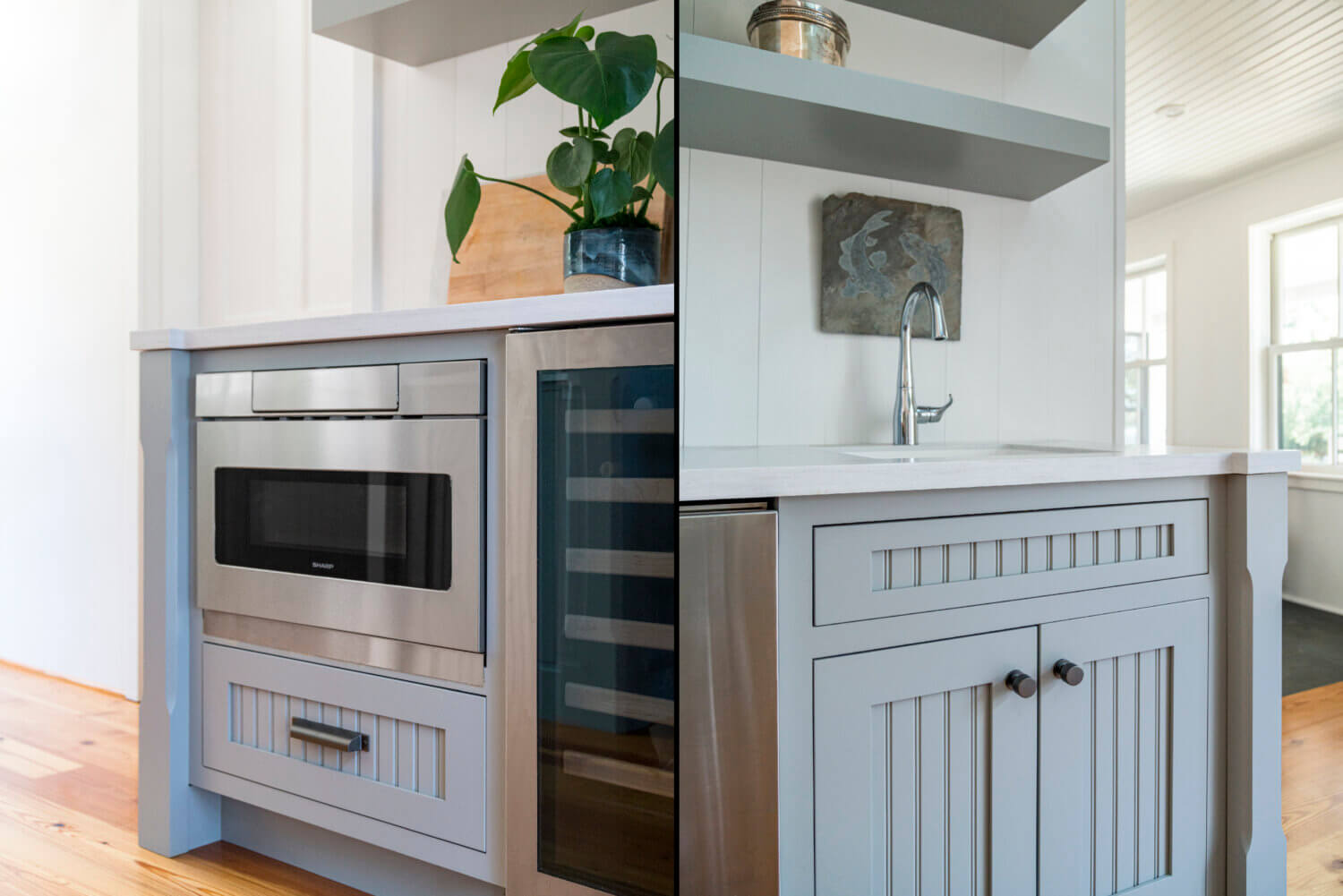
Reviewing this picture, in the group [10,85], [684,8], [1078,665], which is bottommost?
[1078,665]

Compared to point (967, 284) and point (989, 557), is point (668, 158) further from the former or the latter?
point (967, 284)

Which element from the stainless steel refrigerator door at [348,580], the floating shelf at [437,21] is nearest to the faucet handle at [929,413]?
the stainless steel refrigerator door at [348,580]

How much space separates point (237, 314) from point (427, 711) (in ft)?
3.83

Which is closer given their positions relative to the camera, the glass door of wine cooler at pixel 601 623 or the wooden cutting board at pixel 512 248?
the glass door of wine cooler at pixel 601 623

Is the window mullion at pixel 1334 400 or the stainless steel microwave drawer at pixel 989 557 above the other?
the window mullion at pixel 1334 400

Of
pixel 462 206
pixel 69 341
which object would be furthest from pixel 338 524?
pixel 69 341

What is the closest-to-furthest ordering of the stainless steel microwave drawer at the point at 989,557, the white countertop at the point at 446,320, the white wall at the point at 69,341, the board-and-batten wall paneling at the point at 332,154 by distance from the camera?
the stainless steel microwave drawer at the point at 989,557 → the white countertop at the point at 446,320 → the board-and-batten wall paneling at the point at 332,154 → the white wall at the point at 69,341

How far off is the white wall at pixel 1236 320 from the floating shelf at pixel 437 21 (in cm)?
79

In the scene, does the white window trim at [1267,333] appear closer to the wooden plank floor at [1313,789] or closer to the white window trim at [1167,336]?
the white window trim at [1167,336]

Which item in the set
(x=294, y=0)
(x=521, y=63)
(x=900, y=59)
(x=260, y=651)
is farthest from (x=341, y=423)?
(x=294, y=0)

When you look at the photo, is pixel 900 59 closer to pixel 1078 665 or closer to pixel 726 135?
pixel 726 135

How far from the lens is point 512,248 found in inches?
51.1

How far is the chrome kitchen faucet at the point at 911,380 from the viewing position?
996mm

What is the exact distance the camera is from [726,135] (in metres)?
0.65
